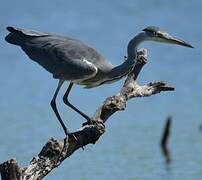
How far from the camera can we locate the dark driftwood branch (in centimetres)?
897

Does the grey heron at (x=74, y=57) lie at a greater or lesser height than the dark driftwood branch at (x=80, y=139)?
greater

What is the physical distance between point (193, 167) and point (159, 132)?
2.57 m

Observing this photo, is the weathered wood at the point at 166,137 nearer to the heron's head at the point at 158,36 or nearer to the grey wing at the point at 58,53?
the grey wing at the point at 58,53

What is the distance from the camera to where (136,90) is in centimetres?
1024

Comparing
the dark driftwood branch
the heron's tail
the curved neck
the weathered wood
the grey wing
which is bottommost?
the dark driftwood branch

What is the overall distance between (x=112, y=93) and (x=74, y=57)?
9169mm

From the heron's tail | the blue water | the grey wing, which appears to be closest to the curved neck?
the grey wing

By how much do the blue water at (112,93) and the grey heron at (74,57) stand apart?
4.77 m

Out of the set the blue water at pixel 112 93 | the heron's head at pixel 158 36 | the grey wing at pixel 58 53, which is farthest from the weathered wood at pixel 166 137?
the heron's head at pixel 158 36

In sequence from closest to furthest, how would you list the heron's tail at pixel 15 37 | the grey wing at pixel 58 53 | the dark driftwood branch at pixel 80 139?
1. the dark driftwood branch at pixel 80 139
2. the grey wing at pixel 58 53
3. the heron's tail at pixel 15 37

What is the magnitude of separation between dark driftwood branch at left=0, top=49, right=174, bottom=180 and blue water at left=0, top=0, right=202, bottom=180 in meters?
5.59

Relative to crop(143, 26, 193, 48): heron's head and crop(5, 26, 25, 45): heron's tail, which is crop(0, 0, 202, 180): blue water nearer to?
crop(5, 26, 25, 45): heron's tail

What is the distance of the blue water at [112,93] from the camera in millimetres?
16922

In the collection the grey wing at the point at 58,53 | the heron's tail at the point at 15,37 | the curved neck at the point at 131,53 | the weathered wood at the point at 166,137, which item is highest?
the weathered wood at the point at 166,137
